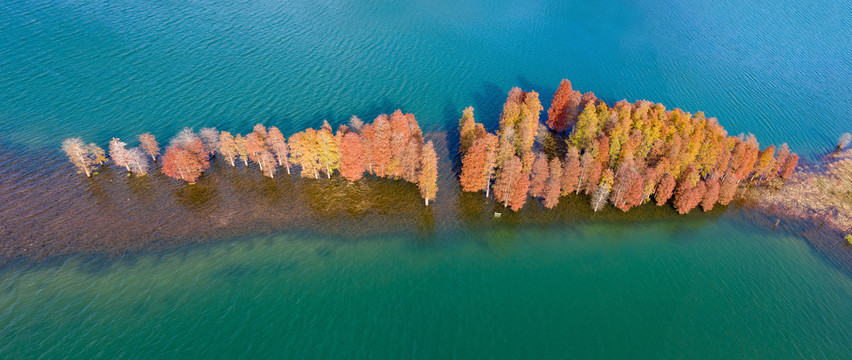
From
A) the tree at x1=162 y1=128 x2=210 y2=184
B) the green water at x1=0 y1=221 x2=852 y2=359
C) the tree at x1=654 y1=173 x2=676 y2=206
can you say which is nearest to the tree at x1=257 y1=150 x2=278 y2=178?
the tree at x1=162 y1=128 x2=210 y2=184

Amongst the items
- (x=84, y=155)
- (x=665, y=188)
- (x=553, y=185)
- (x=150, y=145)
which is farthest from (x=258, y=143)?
(x=665, y=188)

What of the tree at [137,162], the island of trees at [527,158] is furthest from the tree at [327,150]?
the tree at [137,162]

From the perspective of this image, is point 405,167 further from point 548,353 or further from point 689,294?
point 689,294

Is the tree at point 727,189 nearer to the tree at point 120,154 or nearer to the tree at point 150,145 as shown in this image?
the tree at point 150,145

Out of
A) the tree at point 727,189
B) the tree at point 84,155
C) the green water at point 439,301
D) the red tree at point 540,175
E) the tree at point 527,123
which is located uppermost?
the tree at point 527,123

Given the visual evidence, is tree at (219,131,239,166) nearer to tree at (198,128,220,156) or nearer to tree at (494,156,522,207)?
tree at (198,128,220,156)

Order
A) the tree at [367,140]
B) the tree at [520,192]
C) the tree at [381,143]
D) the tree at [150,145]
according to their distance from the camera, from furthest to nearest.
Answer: the tree at [150,145], the tree at [367,140], the tree at [381,143], the tree at [520,192]

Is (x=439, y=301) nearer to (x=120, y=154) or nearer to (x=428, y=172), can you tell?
(x=428, y=172)
